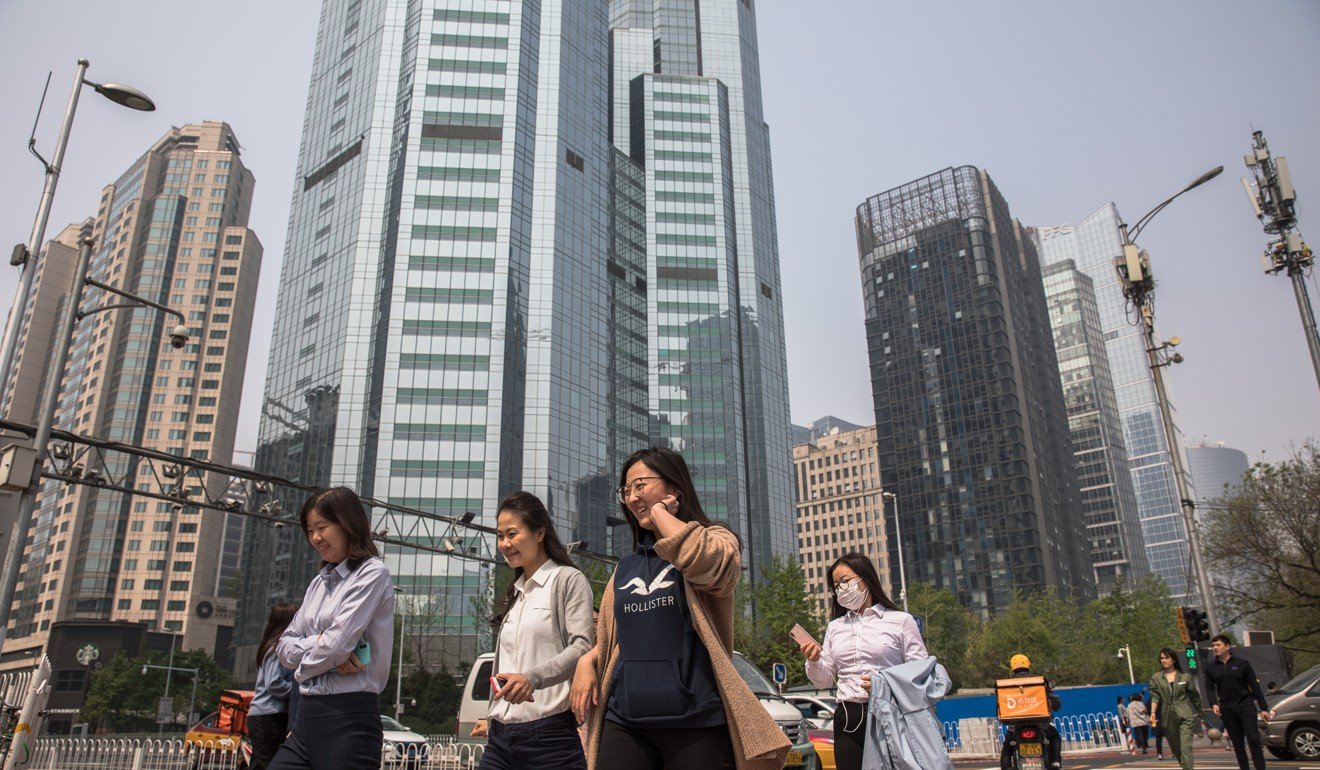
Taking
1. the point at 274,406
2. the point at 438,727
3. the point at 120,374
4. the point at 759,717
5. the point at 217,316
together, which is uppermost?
the point at 217,316

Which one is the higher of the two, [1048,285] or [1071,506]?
[1048,285]

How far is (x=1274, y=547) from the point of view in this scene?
29.6 meters

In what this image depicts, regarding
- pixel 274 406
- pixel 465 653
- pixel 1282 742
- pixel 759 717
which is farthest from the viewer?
pixel 274 406

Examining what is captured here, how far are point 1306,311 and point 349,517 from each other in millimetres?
21338

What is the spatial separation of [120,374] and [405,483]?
215 ft

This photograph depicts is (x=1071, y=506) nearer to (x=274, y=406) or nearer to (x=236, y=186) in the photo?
(x=274, y=406)

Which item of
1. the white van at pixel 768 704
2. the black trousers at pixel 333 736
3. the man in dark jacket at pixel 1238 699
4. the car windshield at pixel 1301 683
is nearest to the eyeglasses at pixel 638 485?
the black trousers at pixel 333 736

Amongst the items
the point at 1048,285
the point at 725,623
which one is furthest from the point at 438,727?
the point at 1048,285

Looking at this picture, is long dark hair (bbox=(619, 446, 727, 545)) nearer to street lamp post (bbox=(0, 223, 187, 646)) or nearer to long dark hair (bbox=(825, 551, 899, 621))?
long dark hair (bbox=(825, 551, 899, 621))

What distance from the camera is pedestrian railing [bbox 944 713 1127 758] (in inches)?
826

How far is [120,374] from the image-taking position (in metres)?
110

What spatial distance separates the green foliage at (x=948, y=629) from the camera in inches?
2707

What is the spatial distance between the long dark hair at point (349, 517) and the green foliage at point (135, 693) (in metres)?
74.8

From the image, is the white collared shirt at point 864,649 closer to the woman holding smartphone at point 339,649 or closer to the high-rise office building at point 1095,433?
the woman holding smartphone at point 339,649
